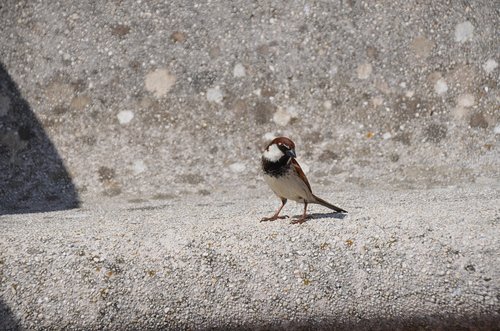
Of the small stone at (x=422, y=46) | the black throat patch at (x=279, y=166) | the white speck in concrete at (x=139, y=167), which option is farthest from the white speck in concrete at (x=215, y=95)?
the black throat patch at (x=279, y=166)

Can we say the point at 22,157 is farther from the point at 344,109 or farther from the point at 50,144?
the point at 344,109

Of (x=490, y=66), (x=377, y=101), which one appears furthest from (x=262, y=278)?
(x=490, y=66)

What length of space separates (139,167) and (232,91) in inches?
44.0

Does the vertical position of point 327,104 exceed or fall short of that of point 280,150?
it exceeds it

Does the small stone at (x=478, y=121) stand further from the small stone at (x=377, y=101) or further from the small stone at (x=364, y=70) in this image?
the small stone at (x=364, y=70)

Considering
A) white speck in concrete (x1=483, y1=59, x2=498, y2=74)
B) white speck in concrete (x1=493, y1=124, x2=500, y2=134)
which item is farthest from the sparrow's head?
white speck in concrete (x1=483, y1=59, x2=498, y2=74)

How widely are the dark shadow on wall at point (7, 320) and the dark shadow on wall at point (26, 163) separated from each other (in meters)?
2.50

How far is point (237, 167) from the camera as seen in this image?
237 inches

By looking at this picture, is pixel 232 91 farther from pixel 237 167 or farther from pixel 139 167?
pixel 139 167

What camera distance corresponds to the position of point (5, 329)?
3.08 meters

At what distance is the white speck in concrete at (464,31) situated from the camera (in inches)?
242

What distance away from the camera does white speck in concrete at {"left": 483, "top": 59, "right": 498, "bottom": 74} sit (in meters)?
6.07

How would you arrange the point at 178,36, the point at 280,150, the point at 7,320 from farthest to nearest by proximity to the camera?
the point at 178,36
the point at 280,150
the point at 7,320

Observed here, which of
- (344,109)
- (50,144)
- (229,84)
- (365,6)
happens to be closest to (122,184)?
(50,144)
